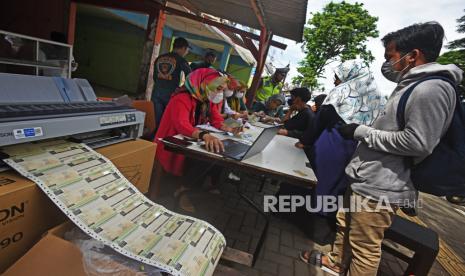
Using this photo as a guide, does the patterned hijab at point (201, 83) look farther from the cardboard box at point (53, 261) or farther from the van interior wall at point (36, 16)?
the van interior wall at point (36, 16)

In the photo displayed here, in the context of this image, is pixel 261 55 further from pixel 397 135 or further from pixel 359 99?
pixel 397 135

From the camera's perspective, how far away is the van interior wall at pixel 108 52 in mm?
10281

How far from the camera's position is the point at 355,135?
1.88 meters

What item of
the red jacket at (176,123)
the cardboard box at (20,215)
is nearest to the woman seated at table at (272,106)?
the red jacket at (176,123)

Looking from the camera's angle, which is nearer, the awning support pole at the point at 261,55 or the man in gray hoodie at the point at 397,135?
the man in gray hoodie at the point at 397,135

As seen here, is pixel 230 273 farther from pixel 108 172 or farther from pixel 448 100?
pixel 448 100

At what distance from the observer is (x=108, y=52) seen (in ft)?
34.8

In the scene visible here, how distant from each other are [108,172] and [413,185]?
1866 millimetres

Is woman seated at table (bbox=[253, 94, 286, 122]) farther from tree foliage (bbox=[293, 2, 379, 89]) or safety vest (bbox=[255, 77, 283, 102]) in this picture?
tree foliage (bbox=[293, 2, 379, 89])

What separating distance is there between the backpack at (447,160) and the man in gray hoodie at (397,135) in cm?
4

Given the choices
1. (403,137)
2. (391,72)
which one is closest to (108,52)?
(391,72)

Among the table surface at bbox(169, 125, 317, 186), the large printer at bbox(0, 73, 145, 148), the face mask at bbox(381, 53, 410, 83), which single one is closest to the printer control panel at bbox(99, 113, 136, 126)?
the large printer at bbox(0, 73, 145, 148)

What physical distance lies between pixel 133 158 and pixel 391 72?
6.20 feet

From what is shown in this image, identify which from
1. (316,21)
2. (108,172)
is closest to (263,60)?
(108,172)
